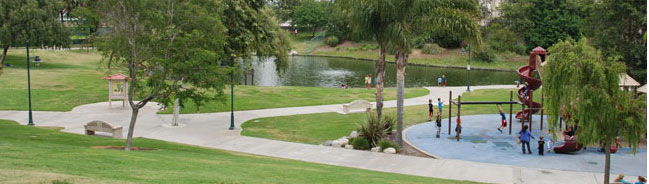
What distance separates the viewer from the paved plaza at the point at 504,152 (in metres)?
22.0

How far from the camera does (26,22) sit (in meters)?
53.3

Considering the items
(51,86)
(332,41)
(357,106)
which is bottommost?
(357,106)

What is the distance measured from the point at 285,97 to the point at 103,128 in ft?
53.6

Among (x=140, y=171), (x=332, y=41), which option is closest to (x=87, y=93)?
(x=140, y=171)

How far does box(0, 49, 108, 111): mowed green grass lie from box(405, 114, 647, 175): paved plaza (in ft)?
71.1

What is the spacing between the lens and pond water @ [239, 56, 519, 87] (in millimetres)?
60250

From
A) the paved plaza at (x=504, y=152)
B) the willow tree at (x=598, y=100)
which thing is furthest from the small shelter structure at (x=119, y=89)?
the willow tree at (x=598, y=100)

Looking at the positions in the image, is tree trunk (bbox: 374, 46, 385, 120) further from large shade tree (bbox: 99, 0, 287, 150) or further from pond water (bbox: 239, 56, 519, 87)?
pond water (bbox: 239, 56, 519, 87)

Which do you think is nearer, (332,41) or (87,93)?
(87,93)

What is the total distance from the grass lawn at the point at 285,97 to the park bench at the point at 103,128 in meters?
7.53

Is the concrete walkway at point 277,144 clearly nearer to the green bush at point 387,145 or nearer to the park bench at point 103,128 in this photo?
the green bush at point 387,145

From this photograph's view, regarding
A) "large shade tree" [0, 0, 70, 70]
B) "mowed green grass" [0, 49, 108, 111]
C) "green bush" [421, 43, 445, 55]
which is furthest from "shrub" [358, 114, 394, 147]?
"green bush" [421, 43, 445, 55]

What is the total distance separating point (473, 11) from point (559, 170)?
713 cm

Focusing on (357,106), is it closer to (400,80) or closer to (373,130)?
(373,130)
